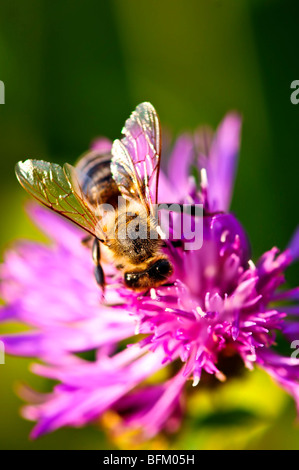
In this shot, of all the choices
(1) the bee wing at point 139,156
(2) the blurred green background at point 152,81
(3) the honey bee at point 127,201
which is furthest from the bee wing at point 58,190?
(2) the blurred green background at point 152,81

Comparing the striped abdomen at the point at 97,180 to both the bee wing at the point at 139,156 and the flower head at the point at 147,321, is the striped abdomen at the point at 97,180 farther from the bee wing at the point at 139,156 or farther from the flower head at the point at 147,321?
the flower head at the point at 147,321

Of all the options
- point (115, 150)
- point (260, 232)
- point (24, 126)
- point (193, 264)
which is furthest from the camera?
point (24, 126)

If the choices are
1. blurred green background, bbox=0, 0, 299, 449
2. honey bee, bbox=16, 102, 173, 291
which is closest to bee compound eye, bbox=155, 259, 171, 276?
honey bee, bbox=16, 102, 173, 291

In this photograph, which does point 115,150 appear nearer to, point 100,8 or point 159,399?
point 159,399

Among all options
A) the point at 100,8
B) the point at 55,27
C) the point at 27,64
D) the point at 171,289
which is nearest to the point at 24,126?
the point at 27,64

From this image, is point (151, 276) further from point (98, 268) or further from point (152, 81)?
point (152, 81)
